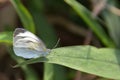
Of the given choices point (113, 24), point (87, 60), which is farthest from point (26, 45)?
point (113, 24)

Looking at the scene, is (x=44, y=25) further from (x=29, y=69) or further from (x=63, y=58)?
(x=63, y=58)

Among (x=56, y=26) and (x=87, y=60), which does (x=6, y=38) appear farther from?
(x=56, y=26)

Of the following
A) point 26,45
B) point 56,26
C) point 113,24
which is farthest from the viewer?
point 56,26

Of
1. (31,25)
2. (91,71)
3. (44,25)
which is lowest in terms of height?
(91,71)

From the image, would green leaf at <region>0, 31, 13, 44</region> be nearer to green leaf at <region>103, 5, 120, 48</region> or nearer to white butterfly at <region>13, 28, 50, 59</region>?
white butterfly at <region>13, 28, 50, 59</region>

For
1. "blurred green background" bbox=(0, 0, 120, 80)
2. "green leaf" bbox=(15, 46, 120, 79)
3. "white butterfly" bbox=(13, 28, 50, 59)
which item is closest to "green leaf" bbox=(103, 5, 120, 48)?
"blurred green background" bbox=(0, 0, 120, 80)

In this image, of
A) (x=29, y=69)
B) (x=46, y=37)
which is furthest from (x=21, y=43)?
(x=46, y=37)
